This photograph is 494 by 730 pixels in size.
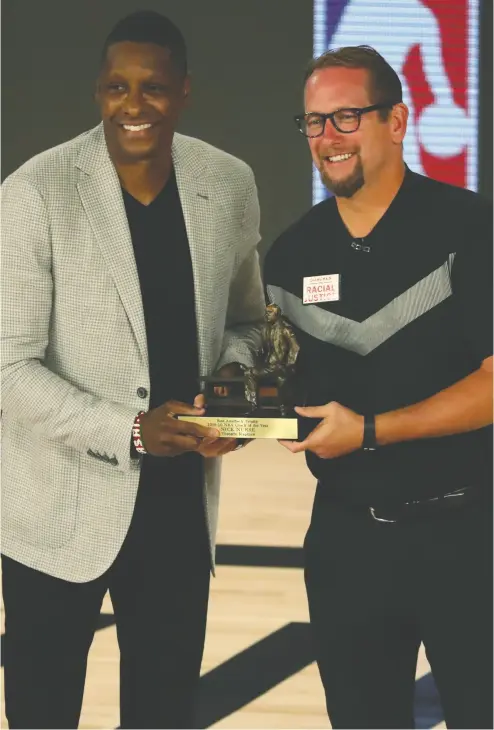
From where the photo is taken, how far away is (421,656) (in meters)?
3.23

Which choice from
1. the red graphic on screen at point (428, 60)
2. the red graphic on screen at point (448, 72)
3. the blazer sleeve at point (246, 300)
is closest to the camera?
the blazer sleeve at point (246, 300)

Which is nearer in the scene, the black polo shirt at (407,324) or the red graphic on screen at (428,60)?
the black polo shirt at (407,324)

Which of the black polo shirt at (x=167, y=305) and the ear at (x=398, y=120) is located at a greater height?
the ear at (x=398, y=120)

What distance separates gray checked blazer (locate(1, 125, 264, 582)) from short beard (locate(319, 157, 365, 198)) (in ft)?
0.91

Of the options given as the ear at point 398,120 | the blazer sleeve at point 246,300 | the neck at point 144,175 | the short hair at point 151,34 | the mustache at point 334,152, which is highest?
the short hair at point 151,34

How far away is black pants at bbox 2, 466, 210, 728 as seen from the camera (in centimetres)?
190

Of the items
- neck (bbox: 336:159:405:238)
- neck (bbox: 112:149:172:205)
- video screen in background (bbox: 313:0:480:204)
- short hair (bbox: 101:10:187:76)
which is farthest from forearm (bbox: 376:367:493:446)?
video screen in background (bbox: 313:0:480:204)

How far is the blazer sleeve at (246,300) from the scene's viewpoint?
2.03 metres

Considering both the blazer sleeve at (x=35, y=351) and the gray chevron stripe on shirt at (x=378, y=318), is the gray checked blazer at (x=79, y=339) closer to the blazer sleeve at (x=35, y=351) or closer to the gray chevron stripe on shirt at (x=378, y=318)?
the blazer sleeve at (x=35, y=351)

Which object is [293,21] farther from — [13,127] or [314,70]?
[314,70]

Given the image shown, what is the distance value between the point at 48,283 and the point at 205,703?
1.48m

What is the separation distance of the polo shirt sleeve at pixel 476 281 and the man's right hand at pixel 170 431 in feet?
1.51

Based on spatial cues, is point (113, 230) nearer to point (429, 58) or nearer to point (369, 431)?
point (369, 431)

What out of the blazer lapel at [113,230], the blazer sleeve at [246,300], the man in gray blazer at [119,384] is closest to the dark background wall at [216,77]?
the blazer sleeve at [246,300]
